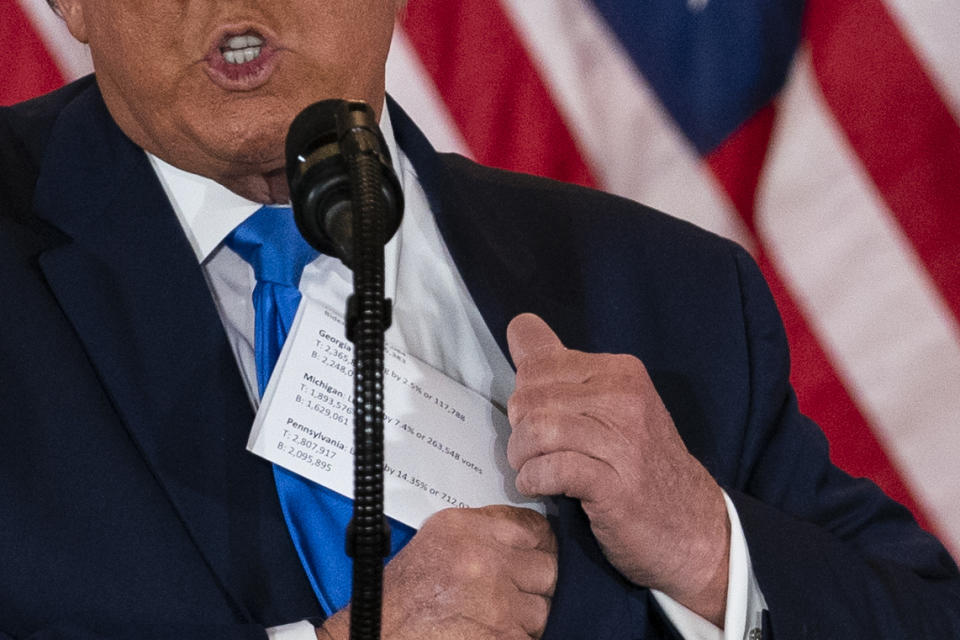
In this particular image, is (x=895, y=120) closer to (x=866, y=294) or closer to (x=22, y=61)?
(x=866, y=294)

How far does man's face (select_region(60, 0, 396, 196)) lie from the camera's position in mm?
1308

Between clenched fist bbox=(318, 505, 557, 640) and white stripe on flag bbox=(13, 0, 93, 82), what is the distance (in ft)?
3.65

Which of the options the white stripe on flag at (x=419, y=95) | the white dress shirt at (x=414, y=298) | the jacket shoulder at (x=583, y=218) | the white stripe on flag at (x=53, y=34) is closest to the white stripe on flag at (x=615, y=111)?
the white stripe on flag at (x=419, y=95)

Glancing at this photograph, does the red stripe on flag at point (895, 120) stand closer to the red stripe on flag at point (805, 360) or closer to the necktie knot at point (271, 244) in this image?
the red stripe on flag at point (805, 360)

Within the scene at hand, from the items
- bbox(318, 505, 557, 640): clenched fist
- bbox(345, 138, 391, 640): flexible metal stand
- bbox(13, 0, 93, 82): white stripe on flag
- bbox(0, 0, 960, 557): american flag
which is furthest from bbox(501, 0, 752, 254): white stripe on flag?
bbox(345, 138, 391, 640): flexible metal stand

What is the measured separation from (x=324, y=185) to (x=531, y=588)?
53cm

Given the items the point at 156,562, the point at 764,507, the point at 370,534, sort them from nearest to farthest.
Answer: the point at 370,534, the point at 156,562, the point at 764,507

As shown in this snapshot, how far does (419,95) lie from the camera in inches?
79.8

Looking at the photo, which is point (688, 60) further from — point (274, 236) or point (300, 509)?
point (300, 509)

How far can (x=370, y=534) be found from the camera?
2.66ft

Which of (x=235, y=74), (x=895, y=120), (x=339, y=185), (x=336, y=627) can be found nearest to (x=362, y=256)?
(x=339, y=185)

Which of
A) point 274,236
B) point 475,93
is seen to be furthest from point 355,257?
point 475,93

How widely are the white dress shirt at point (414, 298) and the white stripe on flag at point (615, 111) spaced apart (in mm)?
522

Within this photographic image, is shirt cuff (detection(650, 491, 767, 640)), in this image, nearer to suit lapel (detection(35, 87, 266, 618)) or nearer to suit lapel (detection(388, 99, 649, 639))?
suit lapel (detection(388, 99, 649, 639))
